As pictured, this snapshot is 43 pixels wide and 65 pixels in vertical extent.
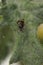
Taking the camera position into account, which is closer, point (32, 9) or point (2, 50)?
point (32, 9)

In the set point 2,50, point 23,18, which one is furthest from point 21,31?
point 2,50

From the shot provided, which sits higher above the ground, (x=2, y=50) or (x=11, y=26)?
(x=11, y=26)

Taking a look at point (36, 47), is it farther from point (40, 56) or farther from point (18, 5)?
point (18, 5)

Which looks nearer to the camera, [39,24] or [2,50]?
[39,24]

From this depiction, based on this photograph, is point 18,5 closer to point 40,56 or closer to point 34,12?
point 34,12

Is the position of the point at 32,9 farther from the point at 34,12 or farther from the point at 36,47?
the point at 36,47

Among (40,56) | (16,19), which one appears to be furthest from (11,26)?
(40,56)

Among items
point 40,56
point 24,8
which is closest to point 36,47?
point 40,56

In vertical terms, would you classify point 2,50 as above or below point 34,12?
below
